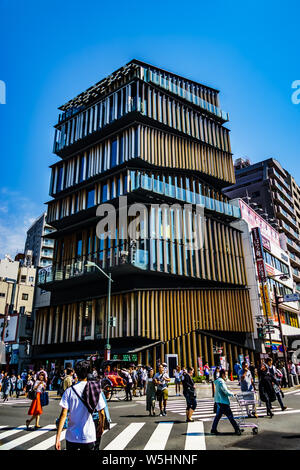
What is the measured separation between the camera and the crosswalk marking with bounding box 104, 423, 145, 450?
708cm

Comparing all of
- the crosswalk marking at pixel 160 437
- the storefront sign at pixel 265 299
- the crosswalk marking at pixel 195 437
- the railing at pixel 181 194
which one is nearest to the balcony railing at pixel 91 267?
the railing at pixel 181 194

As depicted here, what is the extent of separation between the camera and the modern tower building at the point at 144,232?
1124 inches

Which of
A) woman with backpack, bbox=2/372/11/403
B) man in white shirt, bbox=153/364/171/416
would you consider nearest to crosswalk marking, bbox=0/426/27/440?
man in white shirt, bbox=153/364/171/416

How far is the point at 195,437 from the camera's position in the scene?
7.75m

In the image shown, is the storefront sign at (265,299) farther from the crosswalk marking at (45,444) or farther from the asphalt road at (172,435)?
the crosswalk marking at (45,444)

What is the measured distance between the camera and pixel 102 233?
32938 millimetres

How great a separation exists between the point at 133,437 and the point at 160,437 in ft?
2.20

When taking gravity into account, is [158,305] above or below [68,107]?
below

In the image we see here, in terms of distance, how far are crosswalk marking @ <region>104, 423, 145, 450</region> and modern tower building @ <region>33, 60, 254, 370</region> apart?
553 inches

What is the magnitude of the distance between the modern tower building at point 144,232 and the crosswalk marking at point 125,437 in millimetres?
14058
